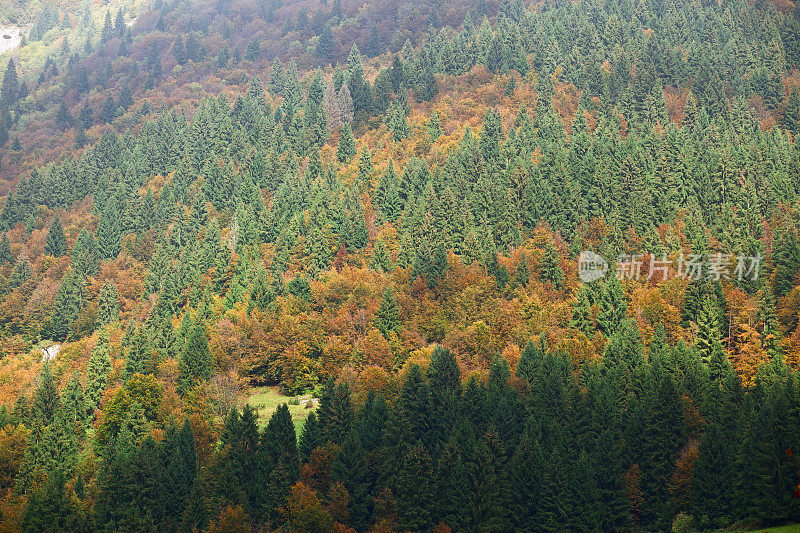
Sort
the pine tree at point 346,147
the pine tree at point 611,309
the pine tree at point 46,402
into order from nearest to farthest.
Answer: the pine tree at point 46,402, the pine tree at point 611,309, the pine tree at point 346,147

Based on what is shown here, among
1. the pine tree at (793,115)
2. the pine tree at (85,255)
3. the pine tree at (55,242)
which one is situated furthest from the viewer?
the pine tree at (55,242)

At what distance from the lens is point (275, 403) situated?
4345 inches

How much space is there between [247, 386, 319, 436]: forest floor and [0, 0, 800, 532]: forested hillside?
201 centimetres

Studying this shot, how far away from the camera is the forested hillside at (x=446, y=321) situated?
84.2 meters

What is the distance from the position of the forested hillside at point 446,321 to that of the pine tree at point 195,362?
330 mm

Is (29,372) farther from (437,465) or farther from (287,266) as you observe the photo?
(437,465)

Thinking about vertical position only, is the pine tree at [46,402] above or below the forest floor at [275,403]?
above

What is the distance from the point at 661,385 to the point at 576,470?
15.0 m

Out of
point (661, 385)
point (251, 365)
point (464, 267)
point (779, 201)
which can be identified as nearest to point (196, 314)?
point (251, 365)

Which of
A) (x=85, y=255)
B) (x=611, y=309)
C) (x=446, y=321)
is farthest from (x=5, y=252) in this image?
(x=611, y=309)

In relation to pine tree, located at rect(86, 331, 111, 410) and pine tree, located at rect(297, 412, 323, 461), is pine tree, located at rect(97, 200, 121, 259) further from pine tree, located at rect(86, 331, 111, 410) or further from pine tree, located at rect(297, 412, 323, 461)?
pine tree, located at rect(297, 412, 323, 461)

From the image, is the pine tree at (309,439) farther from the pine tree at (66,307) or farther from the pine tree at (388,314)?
the pine tree at (66,307)

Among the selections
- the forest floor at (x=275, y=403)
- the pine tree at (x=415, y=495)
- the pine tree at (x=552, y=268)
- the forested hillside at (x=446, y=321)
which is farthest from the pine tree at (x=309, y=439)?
the pine tree at (x=552, y=268)

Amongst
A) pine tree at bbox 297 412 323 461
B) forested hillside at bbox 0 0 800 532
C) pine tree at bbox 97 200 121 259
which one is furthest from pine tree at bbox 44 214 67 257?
pine tree at bbox 297 412 323 461
